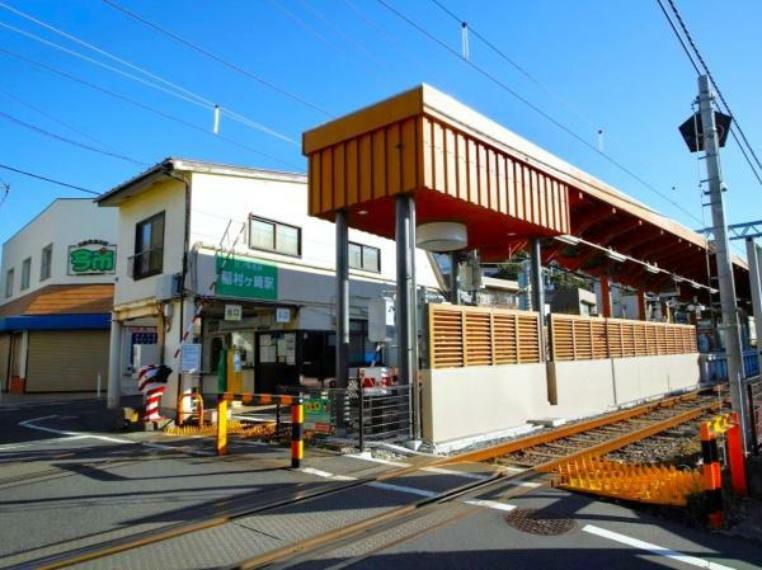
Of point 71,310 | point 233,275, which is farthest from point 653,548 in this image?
point 71,310

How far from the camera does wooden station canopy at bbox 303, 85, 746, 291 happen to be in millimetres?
9867

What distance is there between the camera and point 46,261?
91.0ft

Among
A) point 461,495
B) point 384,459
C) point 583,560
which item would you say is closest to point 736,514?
point 583,560

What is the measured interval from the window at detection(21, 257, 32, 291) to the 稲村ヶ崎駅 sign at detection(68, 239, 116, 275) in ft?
16.9

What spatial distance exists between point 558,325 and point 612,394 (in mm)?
3284

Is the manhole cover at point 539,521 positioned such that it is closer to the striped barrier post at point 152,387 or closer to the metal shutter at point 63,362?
the striped barrier post at point 152,387

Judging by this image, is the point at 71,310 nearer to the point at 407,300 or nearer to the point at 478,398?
the point at 407,300

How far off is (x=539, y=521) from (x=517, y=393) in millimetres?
6301

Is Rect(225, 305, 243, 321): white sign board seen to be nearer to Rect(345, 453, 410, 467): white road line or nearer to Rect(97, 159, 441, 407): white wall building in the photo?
Rect(97, 159, 441, 407): white wall building

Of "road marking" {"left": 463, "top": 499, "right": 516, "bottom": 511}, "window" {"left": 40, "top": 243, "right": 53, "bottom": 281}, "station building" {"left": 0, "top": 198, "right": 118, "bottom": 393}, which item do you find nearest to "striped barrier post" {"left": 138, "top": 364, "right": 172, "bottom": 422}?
"road marking" {"left": 463, "top": 499, "right": 516, "bottom": 511}

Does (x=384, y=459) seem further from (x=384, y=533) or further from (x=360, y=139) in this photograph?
(x=360, y=139)

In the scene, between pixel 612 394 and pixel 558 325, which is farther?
pixel 612 394

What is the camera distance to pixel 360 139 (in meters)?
10.7

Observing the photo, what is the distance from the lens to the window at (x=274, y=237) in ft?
58.3
